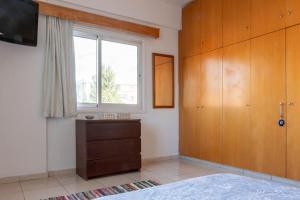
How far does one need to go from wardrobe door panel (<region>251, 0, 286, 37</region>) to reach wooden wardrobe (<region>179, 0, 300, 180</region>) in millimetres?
13

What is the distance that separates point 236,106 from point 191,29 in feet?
5.76

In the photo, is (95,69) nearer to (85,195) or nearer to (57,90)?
(57,90)

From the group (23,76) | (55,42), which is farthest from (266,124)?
(23,76)

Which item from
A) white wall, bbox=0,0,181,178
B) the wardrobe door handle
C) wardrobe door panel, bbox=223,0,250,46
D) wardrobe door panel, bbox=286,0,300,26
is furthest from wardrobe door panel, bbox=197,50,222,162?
white wall, bbox=0,0,181,178

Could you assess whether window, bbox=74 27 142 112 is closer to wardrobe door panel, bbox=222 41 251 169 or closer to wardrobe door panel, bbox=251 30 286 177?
wardrobe door panel, bbox=222 41 251 169

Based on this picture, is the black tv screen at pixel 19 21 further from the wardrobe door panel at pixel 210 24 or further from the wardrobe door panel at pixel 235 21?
the wardrobe door panel at pixel 235 21

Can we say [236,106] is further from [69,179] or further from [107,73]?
[69,179]

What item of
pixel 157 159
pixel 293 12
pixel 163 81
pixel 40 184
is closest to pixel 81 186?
pixel 40 184

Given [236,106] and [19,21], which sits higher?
[19,21]

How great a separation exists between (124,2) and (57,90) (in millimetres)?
1894

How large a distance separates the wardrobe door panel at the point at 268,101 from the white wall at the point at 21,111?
9.89 ft

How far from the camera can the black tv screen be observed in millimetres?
2754

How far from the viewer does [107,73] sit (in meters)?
4.12

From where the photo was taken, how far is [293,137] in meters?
2.97
